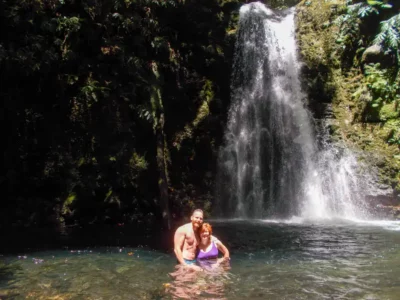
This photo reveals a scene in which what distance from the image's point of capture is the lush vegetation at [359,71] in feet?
37.7

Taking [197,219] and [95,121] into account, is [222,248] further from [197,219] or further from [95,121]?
[95,121]

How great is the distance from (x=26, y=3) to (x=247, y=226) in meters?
7.34

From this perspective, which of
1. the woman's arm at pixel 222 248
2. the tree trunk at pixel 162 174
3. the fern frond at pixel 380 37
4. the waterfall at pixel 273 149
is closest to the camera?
the woman's arm at pixel 222 248

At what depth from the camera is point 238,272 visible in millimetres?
5637

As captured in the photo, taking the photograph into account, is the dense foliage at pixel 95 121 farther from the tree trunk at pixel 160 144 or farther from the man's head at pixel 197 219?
the man's head at pixel 197 219

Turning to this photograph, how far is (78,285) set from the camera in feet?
16.7

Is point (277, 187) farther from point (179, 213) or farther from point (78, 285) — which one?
point (78, 285)

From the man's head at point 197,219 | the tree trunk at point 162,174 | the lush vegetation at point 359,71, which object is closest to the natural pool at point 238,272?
the man's head at point 197,219

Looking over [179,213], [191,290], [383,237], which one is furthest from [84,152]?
[383,237]

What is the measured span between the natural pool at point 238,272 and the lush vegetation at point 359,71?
398 cm

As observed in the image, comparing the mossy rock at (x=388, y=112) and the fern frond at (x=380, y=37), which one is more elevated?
the fern frond at (x=380, y=37)

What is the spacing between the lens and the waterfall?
11.6 metres

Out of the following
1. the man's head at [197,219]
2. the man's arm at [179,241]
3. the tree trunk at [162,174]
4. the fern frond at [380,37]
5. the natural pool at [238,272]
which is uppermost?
the fern frond at [380,37]

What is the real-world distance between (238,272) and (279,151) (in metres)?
7.30
